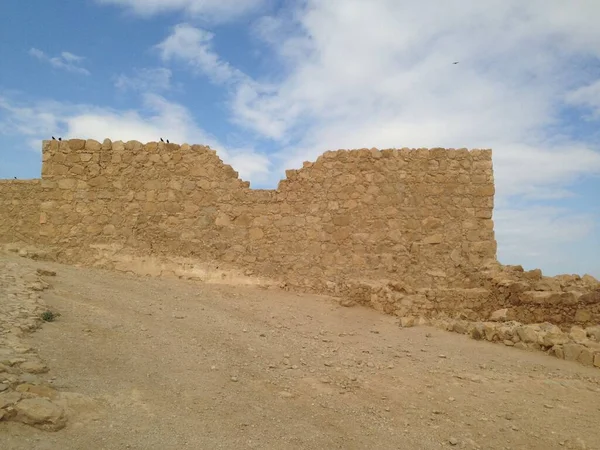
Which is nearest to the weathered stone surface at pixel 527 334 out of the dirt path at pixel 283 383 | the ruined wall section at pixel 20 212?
the dirt path at pixel 283 383

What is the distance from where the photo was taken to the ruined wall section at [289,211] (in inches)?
327

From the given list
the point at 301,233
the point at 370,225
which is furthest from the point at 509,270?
the point at 301,233

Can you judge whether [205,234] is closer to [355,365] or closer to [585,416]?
[355,365]

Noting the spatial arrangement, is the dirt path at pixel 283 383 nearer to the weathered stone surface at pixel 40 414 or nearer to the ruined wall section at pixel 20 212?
the weathered stone surface at pixel 40 414

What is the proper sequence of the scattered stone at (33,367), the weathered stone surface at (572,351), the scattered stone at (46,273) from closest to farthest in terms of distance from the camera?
the scattered stone at (33,367) < the weathered stone surface at (572,351) < the scattered stone at (46,273)

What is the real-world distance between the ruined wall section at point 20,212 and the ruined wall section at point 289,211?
504mm

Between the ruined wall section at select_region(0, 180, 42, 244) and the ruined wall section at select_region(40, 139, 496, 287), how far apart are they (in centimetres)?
50

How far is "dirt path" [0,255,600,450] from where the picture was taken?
153 inches

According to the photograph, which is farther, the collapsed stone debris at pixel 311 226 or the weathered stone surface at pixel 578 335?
the collapsed stone debris at pixel 311 226

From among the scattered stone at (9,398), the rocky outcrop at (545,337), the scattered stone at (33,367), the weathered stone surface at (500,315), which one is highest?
the weathered stone surface at (500,315)

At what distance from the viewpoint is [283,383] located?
486 centimetres

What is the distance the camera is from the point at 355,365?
550cm

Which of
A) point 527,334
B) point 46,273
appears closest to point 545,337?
point 527,334

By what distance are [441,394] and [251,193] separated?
5066mm
